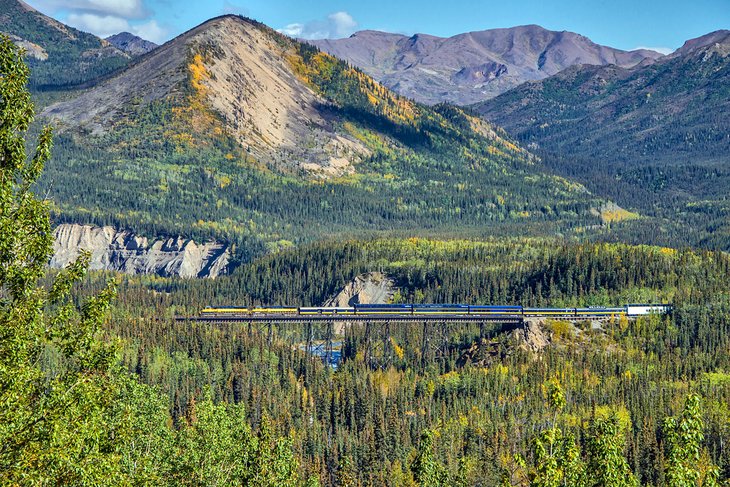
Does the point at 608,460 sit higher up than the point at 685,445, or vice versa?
the point at 685,445

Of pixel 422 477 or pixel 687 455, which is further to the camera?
pixel 422 477

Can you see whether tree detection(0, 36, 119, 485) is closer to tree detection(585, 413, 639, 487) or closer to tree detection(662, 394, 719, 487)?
tree detection(585, 413, 639, 487)

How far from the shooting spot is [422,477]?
255 feet

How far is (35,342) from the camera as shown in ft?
137

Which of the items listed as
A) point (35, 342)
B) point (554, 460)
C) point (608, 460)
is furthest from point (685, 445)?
point (35, 342)

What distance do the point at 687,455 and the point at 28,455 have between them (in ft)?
96.8

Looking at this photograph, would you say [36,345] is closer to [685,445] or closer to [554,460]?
[554,460]

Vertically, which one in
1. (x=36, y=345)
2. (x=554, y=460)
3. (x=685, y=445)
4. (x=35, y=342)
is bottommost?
(x=554, y=460)

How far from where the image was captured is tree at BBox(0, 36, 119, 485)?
39.6 m

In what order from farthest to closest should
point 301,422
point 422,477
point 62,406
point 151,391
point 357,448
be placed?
point 301,422, point 357,448, point 151,391, point 422,477, point 62,406

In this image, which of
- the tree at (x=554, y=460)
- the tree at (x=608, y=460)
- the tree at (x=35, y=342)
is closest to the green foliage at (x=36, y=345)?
the tree at (x=35, y=342)

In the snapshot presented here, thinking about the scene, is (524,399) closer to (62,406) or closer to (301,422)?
(301,422)

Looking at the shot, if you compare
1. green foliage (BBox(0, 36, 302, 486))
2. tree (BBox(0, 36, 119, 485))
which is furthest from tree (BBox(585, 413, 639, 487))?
tree (BBox(0, 36, 119, 485))

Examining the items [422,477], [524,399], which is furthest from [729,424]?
[422,477]
